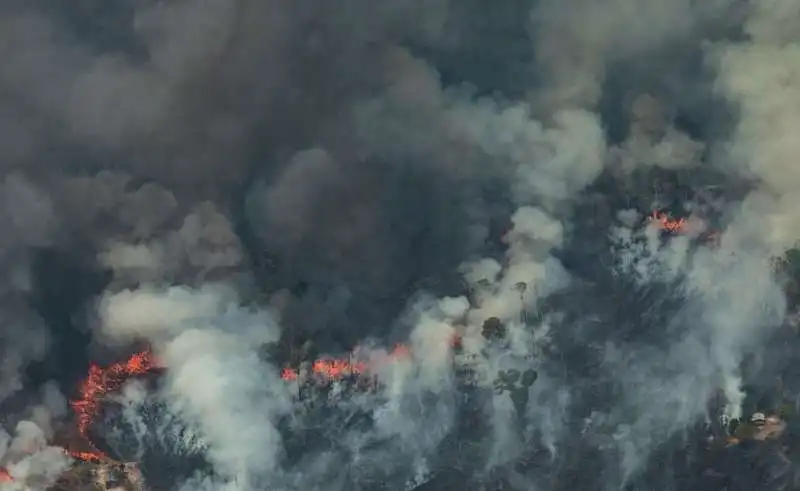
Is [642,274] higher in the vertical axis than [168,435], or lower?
higher

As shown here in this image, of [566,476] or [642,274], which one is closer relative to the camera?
[566,476]

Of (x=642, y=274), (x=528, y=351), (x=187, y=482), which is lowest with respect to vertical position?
(x=187, y=482)

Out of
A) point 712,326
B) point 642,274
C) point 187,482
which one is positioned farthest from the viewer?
point 642,274

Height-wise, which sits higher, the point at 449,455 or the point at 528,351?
the point at 528,351

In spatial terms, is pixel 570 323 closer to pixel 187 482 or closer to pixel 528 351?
pixel 528 351

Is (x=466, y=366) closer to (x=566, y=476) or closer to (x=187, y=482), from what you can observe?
(x=566, y=476)

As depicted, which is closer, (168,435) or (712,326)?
(168,435)

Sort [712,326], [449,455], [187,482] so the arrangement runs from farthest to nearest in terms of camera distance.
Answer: [712,326] < [449,455] < [187,482]

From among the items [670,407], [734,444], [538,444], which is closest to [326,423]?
[538,444]

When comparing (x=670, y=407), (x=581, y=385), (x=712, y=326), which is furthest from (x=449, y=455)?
(x=712, y=326)
